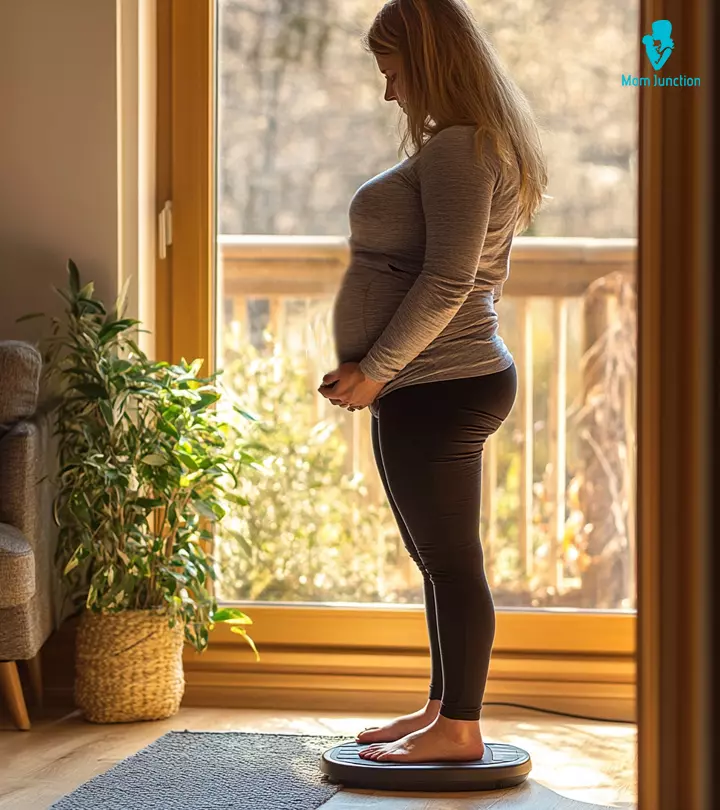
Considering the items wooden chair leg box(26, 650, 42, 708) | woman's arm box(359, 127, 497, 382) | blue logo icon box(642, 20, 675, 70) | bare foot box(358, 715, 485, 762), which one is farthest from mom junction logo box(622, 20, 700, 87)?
wooden chair leg box(26, 650, 42, 708)

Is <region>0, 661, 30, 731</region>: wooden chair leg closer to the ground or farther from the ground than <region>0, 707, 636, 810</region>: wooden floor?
farther from the ground

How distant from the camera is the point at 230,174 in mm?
2748

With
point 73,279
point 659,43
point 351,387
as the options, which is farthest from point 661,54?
point 73,279

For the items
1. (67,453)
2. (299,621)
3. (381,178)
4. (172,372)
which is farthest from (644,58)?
(299,621)

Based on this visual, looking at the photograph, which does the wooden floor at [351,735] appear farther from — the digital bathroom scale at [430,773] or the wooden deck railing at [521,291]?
the wooden deck railing at [521,291]

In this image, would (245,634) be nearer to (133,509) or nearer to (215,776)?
(133,509)

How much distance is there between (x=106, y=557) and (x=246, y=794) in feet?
2.22

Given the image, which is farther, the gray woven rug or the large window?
the large window

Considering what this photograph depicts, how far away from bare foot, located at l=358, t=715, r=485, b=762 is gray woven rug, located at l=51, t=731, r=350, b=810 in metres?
0.14

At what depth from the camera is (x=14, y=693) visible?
2.32m

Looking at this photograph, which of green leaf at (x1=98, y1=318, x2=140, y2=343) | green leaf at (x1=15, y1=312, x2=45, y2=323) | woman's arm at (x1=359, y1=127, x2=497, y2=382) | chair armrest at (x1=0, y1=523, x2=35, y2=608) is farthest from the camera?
green leaf at (x1=15, y1=312, x2=45, y2=323)

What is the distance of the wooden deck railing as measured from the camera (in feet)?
8.76

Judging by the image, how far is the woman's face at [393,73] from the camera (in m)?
1.88

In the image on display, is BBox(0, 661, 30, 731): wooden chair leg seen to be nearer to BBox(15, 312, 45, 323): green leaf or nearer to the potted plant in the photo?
the potted plant
